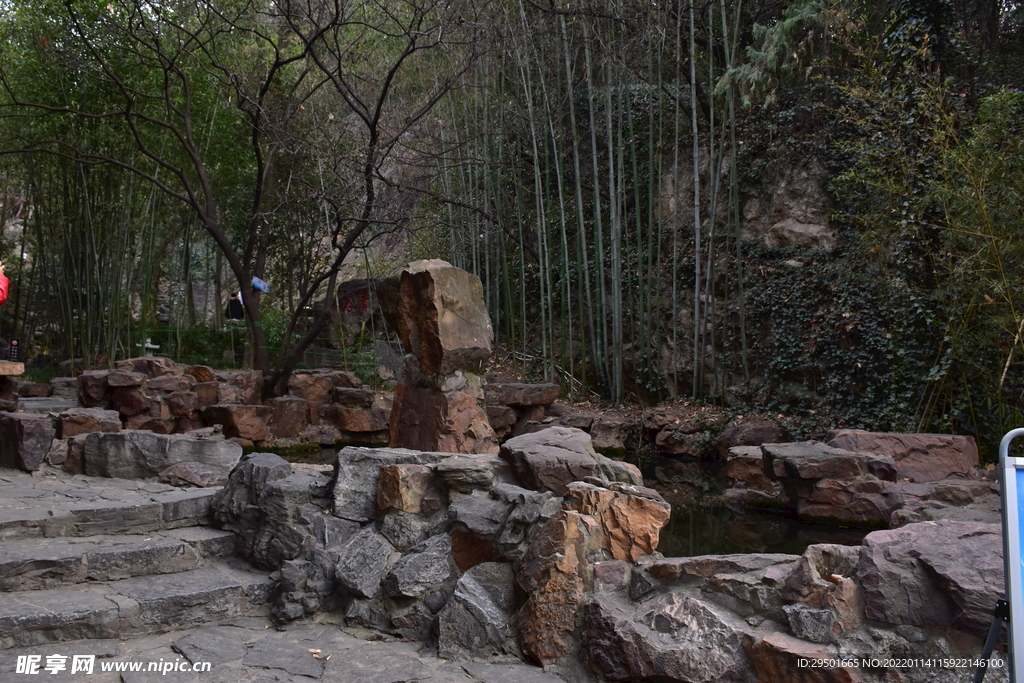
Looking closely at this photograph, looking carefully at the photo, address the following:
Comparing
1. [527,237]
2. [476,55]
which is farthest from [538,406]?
[476,55]

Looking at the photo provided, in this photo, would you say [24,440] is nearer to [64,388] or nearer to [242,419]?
[242,419]

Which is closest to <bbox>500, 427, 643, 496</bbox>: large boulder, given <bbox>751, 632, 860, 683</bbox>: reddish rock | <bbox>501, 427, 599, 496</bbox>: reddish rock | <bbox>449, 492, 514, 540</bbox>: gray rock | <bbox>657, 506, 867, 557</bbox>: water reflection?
<bbox>501, 427, 599, 496</bbox>: reddish rock

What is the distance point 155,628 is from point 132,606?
12 cm

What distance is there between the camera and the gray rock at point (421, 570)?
2986mm

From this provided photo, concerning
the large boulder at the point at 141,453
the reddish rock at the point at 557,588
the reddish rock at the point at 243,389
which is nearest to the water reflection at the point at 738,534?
the reddish rock at the point at 557,588

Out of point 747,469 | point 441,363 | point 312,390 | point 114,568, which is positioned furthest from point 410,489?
point 312,390

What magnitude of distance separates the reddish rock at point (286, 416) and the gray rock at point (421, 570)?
6.21 metres

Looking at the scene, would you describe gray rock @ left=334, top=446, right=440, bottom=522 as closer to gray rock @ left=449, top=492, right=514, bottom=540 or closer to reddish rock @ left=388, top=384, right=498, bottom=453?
gray rock @ left=449, top=492, right=514, bottom=540

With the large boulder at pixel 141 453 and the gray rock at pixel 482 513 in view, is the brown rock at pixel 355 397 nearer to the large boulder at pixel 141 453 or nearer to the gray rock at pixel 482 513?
the large boulder at pixel 141 453

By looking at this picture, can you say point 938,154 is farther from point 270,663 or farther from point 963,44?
point 270,663

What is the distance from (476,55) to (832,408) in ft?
17.0

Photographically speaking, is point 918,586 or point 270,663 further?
point 270,663

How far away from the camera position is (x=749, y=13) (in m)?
10.7

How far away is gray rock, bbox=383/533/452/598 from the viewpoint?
118 inches
